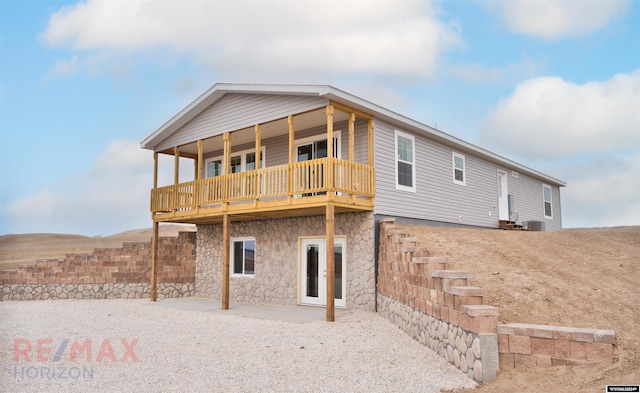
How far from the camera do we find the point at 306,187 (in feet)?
40.6

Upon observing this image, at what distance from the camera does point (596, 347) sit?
6.10m

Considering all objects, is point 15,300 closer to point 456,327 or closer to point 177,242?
point 177,242

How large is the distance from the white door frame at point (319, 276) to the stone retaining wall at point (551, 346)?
275 inches

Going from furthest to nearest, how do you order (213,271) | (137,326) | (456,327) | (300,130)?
1. (213,271)
2. (300,130)
3. (137,326)
4. (456,327)

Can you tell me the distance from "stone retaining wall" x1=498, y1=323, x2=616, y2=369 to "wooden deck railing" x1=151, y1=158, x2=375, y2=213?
20.0 ft

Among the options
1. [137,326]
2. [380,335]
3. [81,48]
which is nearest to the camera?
[81,48]

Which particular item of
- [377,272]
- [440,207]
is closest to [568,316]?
[377,272]

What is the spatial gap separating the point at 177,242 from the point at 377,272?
9298 mm

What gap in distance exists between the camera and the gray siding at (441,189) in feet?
44.6

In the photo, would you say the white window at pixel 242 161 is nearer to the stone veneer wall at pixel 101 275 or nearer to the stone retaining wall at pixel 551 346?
the stone veneer wall at pixel 101 275

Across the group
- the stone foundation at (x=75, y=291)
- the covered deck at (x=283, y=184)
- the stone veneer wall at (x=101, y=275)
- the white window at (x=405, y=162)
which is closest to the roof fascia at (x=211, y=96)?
the covered deck at (x=283, y=184)

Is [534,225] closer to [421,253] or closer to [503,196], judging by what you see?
[503,196]

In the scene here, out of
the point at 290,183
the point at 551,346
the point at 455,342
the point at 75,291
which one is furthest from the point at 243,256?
the point at 551,346

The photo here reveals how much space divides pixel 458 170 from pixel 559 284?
8.77m
